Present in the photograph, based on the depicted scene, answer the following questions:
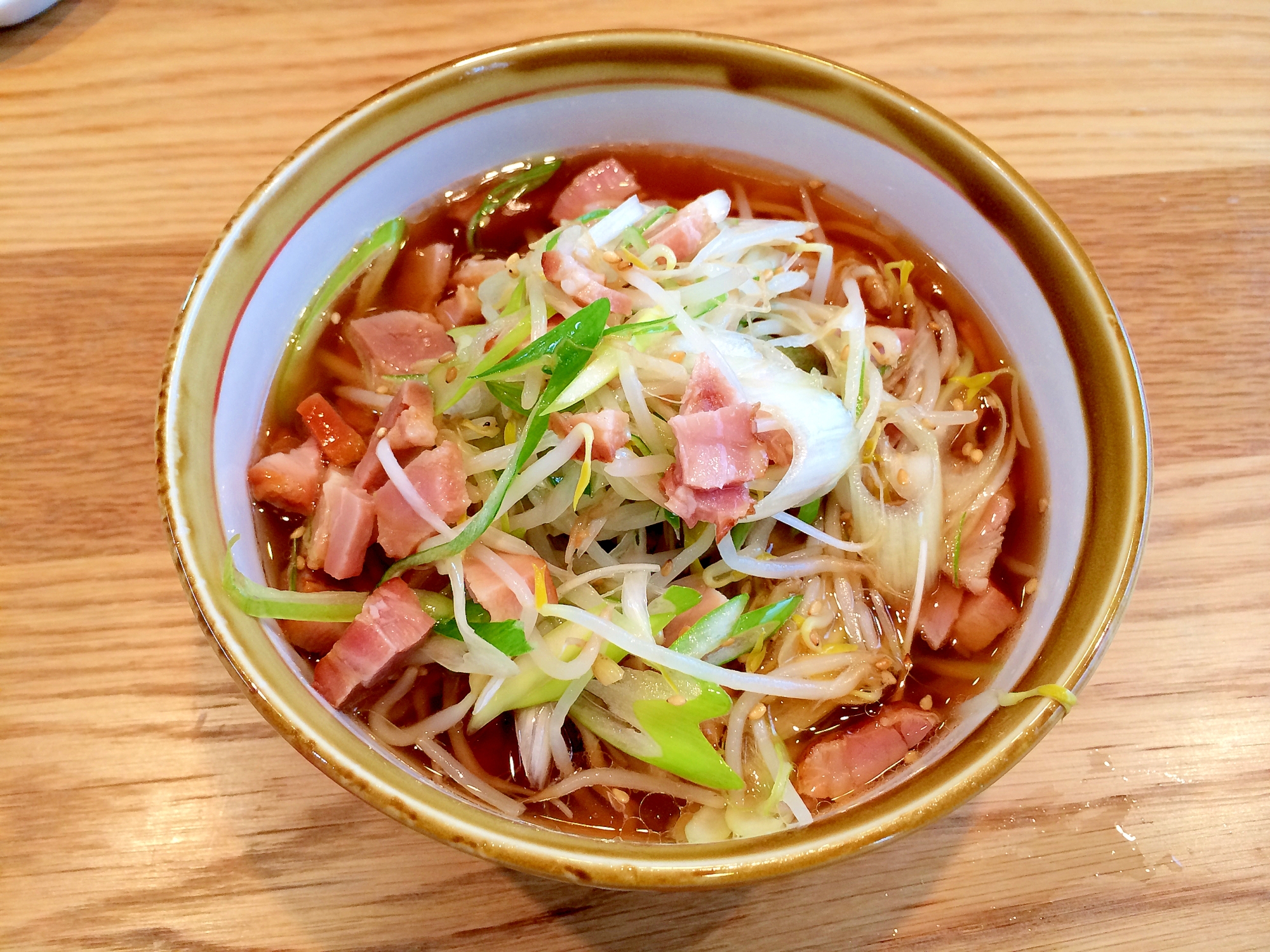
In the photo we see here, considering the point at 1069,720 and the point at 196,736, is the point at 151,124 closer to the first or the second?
the point at 196,736

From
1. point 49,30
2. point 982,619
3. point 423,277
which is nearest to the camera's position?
point 982,619

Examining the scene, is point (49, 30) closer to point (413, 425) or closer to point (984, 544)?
point (413, 425)

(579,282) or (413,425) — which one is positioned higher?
(579,282)

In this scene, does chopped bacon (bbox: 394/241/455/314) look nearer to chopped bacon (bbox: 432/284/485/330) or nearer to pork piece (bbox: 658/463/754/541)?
chopped bacon (bbox: 432/284/485/330)

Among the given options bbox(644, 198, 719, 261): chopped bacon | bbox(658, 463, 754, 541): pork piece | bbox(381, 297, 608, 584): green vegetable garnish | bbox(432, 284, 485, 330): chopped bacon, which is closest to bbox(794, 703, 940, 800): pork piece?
bbox(658, 463, 754, 541): pork piece

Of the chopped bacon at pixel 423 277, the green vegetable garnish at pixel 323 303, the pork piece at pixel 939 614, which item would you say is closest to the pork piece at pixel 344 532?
the green vegetable garnish at pixel 323 303

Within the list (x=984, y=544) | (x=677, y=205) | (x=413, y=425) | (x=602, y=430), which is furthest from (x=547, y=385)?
(x=984, y=544)

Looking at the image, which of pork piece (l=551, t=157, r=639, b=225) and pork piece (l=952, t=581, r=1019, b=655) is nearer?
pork piece (l=952, t=581, r=1019, b=655)

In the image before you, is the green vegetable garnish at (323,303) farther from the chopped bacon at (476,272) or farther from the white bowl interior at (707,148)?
the chopped bacon at (476,272)
